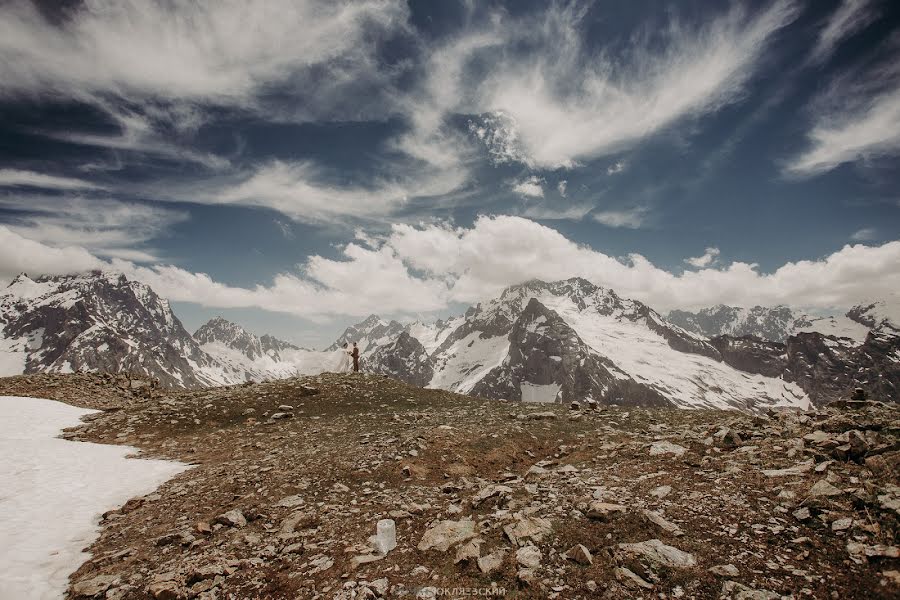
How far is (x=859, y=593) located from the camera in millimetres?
5980

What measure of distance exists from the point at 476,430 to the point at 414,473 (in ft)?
19.1

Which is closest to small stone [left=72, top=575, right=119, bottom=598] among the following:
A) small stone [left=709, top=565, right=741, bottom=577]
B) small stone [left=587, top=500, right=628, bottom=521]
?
small stone [left=587, top=500, right=628, bottom=521]

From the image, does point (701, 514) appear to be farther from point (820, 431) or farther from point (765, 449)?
point (820, 431)

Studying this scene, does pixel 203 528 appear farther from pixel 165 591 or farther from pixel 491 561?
pixel 491 561

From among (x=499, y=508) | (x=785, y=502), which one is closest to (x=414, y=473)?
(x=499, y=508)

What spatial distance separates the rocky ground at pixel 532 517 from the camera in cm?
715

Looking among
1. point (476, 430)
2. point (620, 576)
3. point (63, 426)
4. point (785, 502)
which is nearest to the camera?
point (620, 576)

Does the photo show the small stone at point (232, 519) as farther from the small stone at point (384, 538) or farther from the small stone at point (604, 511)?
the small stone at point (604, 511)

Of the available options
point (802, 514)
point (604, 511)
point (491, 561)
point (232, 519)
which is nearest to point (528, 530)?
point (491, 561)

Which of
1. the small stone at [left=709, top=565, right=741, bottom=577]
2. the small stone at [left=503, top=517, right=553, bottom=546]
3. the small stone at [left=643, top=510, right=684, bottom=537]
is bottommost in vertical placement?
the small stone at [left=503, top=517, right=553, bottom=546]

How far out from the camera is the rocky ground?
7148 mm

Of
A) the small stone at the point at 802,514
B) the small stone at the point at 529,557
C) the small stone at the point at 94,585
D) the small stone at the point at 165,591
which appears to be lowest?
the small stone at the point at 94,585

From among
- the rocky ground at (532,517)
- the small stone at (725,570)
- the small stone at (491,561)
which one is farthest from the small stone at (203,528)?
the small stone at (725,570)

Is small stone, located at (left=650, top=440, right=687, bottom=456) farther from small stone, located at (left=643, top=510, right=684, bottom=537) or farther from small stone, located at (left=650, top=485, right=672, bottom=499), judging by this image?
small stone, located at (left=643, top=510, right=684, bottom=537)
